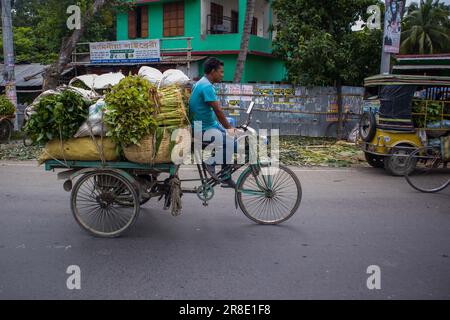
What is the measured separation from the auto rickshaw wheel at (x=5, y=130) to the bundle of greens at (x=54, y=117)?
8777 millimetres

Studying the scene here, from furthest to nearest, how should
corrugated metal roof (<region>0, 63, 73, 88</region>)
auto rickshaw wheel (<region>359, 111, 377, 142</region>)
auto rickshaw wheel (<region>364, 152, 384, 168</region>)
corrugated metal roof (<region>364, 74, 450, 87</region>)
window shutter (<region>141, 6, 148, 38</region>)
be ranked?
1. window shutter (<region>141, 6, 148, 38</region>)
2. corrugated metal roof (<region>0, 63, 73, 88</region>)
3. auto rickshaw wheel (<region>364, 152, 384, 168</region>)
4. auto rickshaw wheel (<region>359, 111, 377, 142</region>)
5. corrugated metal roof (<region>364, 74, 450, 87</region>)

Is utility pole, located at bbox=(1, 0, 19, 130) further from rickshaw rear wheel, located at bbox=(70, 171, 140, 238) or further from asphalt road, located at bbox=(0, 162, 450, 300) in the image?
rickshaw rear wheel, located at bbox=(70, 171, 140, 238)

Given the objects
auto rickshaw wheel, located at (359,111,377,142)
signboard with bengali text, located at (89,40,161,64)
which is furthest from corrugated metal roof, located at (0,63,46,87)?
auto rickshaw wheel, located at (359,111,377,142)

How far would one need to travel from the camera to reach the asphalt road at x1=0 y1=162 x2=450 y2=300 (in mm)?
3652

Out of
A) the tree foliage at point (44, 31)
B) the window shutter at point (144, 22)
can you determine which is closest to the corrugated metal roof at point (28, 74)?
the tree foliage at point (44, 31)

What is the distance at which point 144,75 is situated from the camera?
5.03 meters

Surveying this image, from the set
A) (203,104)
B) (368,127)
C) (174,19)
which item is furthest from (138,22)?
(203,104)

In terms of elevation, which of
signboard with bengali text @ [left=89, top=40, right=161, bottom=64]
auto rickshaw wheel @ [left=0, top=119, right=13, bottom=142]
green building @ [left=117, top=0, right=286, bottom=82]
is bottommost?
auto rickshaw wheel @ [left=0, top=119, right=13, bottom=142]

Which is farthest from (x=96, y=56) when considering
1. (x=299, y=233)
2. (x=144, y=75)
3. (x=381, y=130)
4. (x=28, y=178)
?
(x=299, y=233)

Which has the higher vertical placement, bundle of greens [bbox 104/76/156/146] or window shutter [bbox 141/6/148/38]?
window shutter [bbox 141/6/148/38]

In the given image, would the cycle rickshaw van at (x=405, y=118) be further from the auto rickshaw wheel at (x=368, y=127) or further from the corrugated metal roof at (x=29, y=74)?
the corrugated metal roof at (x=29, y=74)

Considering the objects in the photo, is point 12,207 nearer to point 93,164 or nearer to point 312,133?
point 93,164

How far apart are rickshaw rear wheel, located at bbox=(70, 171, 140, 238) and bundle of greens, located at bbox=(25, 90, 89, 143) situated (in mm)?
559

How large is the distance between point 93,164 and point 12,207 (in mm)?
1913
